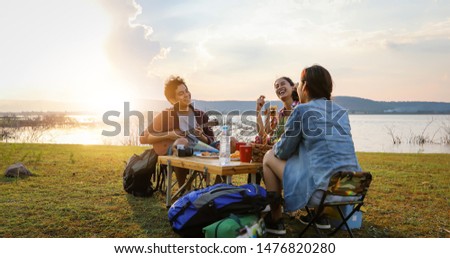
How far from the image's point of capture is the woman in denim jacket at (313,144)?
279cm

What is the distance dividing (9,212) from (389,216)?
3.56 m

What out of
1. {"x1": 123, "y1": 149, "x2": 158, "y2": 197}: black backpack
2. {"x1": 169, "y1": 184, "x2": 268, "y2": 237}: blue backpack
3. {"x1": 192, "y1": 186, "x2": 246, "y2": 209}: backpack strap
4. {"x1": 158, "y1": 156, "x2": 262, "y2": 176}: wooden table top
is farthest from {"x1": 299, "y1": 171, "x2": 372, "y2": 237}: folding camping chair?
{"x1": 123, "y1": 149, "x2": 158, "y2": 197}: black backpack

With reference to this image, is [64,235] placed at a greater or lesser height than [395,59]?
lesser

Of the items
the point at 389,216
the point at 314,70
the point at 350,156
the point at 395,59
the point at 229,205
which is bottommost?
the point at 389,216

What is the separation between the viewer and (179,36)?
22.1 feet

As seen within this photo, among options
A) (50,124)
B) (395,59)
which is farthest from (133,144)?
(395,59)

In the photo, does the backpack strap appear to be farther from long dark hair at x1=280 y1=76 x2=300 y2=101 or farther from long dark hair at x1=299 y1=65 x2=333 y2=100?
long dark hair at x1=280 y1=76 x2=300 y2=101

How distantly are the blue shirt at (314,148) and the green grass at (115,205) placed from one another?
63 cm

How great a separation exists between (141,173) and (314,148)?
233 centimetres

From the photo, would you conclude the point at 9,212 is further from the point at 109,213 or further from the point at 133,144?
the point at 133,144
